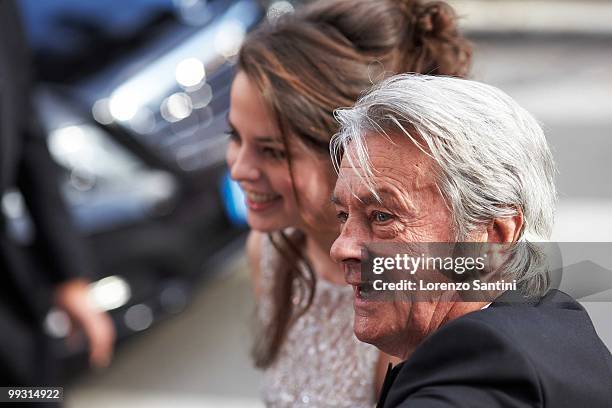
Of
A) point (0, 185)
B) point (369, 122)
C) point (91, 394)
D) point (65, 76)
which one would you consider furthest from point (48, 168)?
point (65, 76)

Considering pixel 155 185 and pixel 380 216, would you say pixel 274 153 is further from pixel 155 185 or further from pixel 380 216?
pixel 155 185

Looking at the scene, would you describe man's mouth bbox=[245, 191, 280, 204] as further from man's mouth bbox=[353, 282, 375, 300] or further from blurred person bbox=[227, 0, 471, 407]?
man's mouth bbox=[353, 282, 375, 300]

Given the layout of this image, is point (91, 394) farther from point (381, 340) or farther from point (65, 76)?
point (381, 340)

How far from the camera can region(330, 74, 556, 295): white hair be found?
1.23 metres

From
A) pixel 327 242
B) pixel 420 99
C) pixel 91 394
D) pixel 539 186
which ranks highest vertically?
pixel 420 99

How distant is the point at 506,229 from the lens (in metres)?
1.27

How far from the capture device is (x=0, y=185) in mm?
2402

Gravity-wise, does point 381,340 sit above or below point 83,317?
above

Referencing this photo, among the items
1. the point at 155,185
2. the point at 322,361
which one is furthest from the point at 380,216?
the point at 155,185

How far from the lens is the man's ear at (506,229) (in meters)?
1.26

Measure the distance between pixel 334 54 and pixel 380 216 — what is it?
63 cm

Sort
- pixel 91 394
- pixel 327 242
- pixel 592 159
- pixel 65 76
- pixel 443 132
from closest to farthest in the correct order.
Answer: pixel 443 132
pixel 327 242
pixel 91 394
pixel 65 76
pixel 592 159

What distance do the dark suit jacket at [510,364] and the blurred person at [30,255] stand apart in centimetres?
139

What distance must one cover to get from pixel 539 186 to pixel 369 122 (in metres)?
0.22
